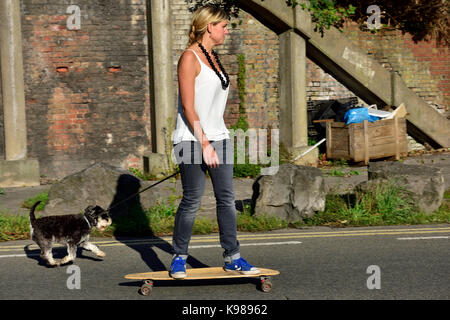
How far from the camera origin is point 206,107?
5258 mm

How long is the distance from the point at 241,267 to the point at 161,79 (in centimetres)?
894

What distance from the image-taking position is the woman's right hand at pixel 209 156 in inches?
203

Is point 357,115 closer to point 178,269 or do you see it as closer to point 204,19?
point 204,19

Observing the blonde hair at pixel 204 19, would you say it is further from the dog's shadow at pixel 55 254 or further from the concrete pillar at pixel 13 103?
the concrete pillar at pixel 13 103

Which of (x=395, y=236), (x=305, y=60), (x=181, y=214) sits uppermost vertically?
(x=305, y=60)

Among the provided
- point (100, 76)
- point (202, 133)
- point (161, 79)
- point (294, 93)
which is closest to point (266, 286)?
point (202, 133)

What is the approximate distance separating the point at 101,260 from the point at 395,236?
11.8 feet

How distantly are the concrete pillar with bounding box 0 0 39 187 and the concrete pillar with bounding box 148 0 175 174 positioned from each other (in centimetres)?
266

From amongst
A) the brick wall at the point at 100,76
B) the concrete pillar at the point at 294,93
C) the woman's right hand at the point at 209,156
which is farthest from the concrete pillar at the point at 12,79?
the woman's right hand at the point at 209,156

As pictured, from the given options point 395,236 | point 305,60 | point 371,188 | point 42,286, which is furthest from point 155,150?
point 42,286

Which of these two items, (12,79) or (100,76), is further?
(100,76)

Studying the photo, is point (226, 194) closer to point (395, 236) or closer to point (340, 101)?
point (395, 236)

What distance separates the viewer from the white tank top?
5.23m
